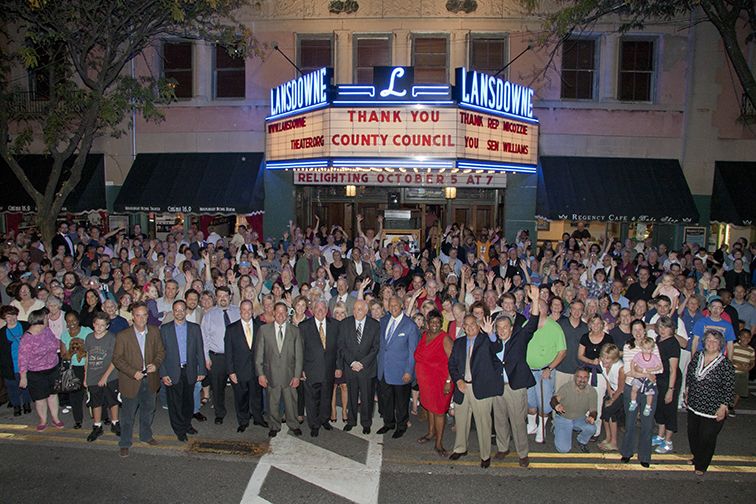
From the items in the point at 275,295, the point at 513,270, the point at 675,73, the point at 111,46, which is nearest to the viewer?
the point at 275,295

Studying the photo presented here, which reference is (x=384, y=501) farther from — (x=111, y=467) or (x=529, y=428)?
(x=111, y=467)

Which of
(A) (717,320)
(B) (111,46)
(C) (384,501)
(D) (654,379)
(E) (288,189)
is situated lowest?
(C) (384,501)

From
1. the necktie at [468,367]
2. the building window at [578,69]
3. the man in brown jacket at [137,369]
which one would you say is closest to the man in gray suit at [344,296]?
the necktie at [468,367]

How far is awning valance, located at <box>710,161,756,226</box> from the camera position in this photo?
679 inches

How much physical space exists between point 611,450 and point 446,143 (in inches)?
347

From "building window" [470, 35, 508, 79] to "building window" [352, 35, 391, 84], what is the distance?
271 centimetres

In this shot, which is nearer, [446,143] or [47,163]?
[446,143]

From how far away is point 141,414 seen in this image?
7.94 metres

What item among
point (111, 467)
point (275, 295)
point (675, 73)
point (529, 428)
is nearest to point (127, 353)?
point (111, 467)

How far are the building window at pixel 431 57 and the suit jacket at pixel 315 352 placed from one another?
494 inches

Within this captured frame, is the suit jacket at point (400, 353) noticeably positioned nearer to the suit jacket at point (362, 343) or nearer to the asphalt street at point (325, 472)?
the suit jacket at point (362, 343)

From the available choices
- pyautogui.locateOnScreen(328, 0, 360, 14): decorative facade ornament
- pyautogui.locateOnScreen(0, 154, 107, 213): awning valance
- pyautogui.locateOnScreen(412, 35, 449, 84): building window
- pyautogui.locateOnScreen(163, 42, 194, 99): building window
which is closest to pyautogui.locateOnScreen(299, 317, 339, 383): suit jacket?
pyautogui.locateOnScreen(412, 35, 449, 84): building window

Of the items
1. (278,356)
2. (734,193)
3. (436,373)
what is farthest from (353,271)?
(734,193)

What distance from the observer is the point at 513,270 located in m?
13.0
